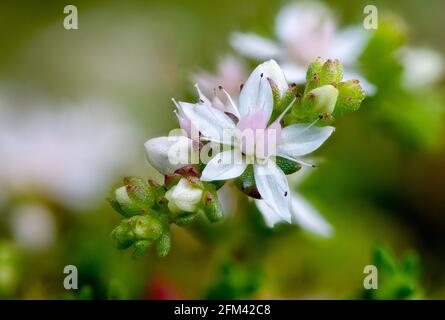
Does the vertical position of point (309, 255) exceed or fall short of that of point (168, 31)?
it falls short

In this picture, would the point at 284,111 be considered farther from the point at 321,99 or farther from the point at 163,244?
the point at 163,244

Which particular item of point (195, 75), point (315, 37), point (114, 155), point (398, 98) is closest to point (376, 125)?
point (398, 98)

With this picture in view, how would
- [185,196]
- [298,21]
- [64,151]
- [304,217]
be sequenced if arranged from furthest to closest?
[64,151] < [298,21] < [304,217] < [185,196]

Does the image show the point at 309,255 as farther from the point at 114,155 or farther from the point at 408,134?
the point at 114,155

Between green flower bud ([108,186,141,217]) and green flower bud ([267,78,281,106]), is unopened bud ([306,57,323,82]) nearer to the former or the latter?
green flower bud ([267,78,281,106])

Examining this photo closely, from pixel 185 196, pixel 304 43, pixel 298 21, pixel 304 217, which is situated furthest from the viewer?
pixel 298 21

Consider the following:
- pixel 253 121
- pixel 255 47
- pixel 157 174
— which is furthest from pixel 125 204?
pixel 157 174

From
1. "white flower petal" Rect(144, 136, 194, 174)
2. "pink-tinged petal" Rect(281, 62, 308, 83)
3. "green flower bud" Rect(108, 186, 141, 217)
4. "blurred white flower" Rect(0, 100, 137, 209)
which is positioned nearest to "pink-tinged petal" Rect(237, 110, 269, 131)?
"white flower petal" Rect(144, 136, 194, 174)
